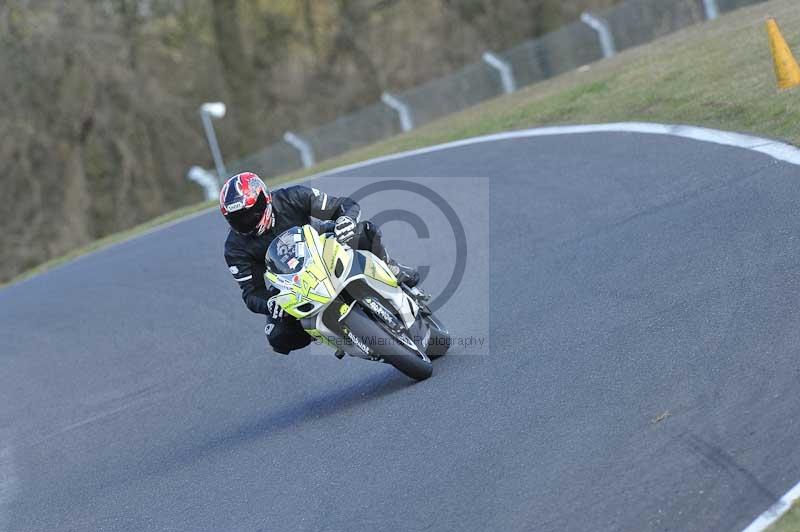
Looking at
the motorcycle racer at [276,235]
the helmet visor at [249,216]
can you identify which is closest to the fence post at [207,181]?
the motorcycle racer at [276,235]

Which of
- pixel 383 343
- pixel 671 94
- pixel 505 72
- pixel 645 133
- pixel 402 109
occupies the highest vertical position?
pixel 383 343

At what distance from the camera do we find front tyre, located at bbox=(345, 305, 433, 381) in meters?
8.02

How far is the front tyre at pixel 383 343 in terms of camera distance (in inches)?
316

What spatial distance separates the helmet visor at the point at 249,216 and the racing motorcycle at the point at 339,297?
0.24m

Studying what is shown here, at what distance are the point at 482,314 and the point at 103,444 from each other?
2.96m

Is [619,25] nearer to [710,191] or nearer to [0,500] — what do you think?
[710,191]

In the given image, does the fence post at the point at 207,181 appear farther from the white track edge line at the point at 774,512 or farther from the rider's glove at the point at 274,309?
the white track edge line at the point at 774,512

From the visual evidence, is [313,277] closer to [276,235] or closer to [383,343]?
[383,343]

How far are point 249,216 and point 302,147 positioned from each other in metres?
21.6

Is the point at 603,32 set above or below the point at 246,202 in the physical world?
below

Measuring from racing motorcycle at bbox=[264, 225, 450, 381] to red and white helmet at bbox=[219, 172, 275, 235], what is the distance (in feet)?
0.80

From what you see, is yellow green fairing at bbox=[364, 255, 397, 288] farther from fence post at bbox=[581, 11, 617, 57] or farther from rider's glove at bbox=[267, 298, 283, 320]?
fence post at bbox=[581, 11, 617, 57]

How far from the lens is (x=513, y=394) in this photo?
24.7 ft

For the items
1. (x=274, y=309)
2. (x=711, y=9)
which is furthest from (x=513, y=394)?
(x=711, y=9)
